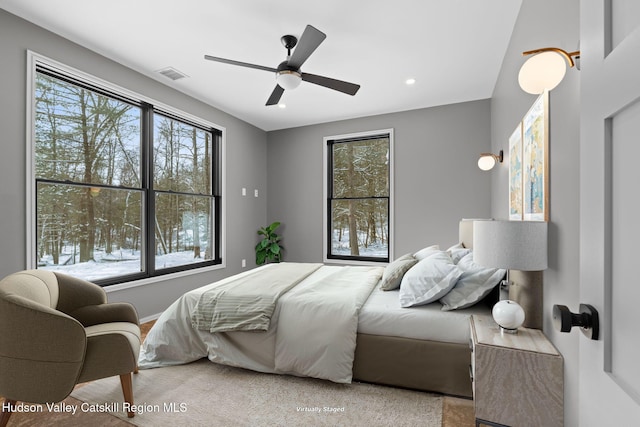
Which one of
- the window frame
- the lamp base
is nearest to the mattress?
the lamp base

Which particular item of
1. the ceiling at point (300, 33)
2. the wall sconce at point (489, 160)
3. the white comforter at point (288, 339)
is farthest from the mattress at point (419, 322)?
the ceiling at point (300, 33)

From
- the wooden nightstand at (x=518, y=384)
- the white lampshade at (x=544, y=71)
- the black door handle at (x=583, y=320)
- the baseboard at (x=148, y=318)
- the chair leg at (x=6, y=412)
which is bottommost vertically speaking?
the baseboard at (x=148, y=318)

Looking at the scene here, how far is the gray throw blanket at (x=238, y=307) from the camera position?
222 cm

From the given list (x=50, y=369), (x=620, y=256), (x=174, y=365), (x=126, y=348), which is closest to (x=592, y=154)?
(x=620, y=256)

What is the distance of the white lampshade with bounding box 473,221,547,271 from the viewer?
4.85ft

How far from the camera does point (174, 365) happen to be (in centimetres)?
242

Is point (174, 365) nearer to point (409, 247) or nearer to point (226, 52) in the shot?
point (226, 52)

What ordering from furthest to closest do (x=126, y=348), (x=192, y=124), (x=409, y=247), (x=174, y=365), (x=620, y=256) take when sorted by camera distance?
(x=409, y=247), (x=192, y=124), (x=174, y=365), (x=126, y=348), (x=620, y=256)

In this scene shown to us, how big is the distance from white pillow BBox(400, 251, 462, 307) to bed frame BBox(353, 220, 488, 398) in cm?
27

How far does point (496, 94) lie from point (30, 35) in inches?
177

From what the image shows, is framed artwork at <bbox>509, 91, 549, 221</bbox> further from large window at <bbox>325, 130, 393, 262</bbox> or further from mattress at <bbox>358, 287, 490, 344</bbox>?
large window at <bbox>325, 130, 393, 262</bbox>

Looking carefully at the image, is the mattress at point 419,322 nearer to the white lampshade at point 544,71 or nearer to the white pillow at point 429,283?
the white pillow at point 429,283

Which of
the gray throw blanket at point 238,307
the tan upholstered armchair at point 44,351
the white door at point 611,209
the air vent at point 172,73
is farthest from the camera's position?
the air vent at point 172,73

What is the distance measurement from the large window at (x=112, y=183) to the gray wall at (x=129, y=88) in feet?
0.34
